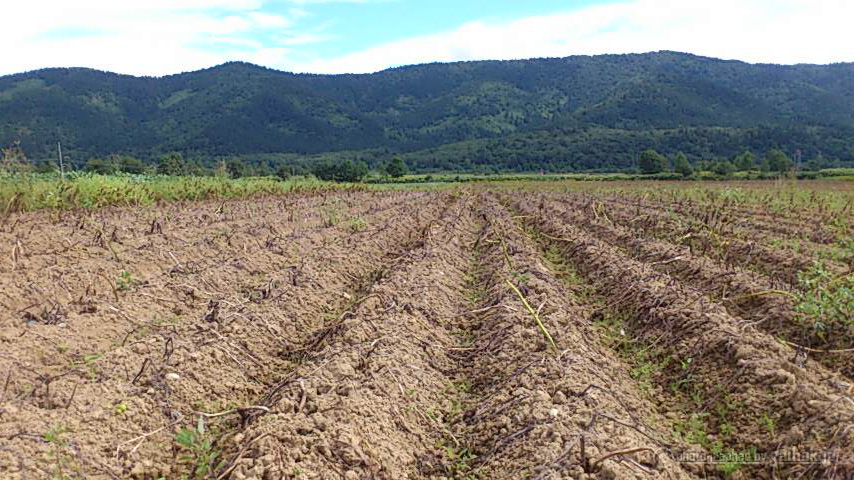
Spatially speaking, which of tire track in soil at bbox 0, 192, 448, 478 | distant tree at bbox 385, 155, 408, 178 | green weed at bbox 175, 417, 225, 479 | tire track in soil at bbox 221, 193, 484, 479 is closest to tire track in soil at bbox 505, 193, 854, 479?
tire track in soil at bbox 221, 193, 484, 479

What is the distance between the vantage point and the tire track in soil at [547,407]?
3258 millimetres

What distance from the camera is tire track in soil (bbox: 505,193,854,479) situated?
3395mm

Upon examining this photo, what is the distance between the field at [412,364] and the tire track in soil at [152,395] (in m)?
0.02

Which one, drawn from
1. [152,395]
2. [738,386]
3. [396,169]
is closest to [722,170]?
[396,169]

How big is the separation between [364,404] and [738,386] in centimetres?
270

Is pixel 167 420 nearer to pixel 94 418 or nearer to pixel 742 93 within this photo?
pixel 94 418

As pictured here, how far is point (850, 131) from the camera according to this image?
93.9 meters

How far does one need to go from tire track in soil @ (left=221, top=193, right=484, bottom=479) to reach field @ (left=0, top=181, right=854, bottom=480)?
0.05ft

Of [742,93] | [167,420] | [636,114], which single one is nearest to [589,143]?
[636,114]

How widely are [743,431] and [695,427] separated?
0.98 ft

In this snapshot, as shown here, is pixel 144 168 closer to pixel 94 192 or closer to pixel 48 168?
pixel 48 168

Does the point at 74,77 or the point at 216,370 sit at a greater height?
the point at 74,77

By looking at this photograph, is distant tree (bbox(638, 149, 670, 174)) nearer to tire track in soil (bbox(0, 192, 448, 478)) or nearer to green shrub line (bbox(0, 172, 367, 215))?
green shrub line (bbox(0, 172, 367, 215))

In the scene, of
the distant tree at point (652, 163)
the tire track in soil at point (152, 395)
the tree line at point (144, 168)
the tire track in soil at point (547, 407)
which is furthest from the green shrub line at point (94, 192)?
the distant tree at point (652, 163)
